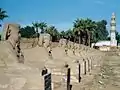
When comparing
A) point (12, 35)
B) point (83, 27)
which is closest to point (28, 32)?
point (83, 27)

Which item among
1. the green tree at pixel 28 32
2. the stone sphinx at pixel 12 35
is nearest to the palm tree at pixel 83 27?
the green tree at pixel 28 32

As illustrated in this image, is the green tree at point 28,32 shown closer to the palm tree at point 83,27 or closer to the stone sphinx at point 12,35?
the palm tree at point 83,27

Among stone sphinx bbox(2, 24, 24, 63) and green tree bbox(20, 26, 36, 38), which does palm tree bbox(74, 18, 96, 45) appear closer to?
green tree bbox(20, 26, 36, 38)

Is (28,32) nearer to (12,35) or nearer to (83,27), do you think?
(83,27)

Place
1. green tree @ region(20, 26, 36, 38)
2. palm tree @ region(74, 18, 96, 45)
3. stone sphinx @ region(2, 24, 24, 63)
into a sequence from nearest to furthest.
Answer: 1. stone sphinx @ region(2, 24, 24, 63)
2. green tree @ region(20, 26, 36, 38)
3. palm tree @ region(74, 18, 96, 45)

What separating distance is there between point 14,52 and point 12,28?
71 centimetres

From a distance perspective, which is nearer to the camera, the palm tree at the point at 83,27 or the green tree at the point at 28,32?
the green tree at the point at 28,32

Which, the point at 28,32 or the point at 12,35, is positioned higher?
the point at 28,32

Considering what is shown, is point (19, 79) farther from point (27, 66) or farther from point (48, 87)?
point (48, 87)

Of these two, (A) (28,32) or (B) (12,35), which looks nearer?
(B) (12,35)

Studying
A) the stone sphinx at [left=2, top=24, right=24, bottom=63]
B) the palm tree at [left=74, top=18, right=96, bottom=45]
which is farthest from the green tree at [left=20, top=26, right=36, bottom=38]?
the stone sphinx at [left=2, top=24, right=24, bottom=63]

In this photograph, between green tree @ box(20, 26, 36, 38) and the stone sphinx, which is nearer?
the stone sphinx

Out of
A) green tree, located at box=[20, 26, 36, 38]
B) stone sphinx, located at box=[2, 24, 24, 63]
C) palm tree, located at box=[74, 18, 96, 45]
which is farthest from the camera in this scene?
palm tree, located at box=[74, 18, 96, 45]

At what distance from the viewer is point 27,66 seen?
6477 mm
